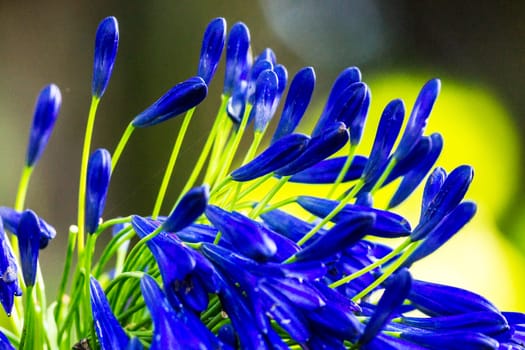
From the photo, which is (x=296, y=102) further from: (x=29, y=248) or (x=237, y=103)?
(x=29, y=248)

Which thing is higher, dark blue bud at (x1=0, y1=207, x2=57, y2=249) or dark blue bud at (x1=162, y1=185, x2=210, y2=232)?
dark blue bud at (x1=162, y1=185, x2=210, y2=232)

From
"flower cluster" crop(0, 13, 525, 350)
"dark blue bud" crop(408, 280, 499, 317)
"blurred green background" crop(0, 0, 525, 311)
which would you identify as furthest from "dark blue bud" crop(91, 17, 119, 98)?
"blurred green background" crop(0, 0, 525, 311)

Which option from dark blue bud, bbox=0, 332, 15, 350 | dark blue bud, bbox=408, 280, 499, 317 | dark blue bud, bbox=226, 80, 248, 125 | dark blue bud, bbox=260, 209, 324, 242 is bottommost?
dark blue bud, bbox=0, 332, 15, 350

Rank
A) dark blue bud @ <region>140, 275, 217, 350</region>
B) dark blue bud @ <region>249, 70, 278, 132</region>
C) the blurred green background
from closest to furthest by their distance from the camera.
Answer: dark blue bud @ <region>140, 275, 217, 350</region> → dark blue bud @ <region>249, 70, 278, 132</region> → the blurred green background

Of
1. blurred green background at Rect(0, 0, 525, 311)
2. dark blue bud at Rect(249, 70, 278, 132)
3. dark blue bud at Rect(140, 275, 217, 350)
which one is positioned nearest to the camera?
dark blue bud at Rect(140, 275, 217, 350)

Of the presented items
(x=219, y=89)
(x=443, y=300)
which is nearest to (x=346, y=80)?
(x=443, y=300)

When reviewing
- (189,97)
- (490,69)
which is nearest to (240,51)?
(189,97)

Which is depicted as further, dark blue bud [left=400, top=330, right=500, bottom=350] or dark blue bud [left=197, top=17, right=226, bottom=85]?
dark blue bud [left=197, top=17, right=226, bottom=85]

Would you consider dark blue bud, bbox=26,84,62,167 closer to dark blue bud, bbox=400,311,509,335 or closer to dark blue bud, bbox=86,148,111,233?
dark blue bud, bbox=86,148,111,233

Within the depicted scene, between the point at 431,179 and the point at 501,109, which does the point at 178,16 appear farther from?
the point at 431,179
